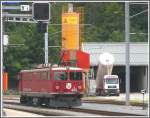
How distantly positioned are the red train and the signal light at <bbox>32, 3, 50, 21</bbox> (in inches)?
621

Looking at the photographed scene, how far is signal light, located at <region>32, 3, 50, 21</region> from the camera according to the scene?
24938mm

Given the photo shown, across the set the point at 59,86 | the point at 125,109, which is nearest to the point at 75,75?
the point at 59,86

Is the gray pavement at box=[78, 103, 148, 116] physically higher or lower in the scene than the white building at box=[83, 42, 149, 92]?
lower

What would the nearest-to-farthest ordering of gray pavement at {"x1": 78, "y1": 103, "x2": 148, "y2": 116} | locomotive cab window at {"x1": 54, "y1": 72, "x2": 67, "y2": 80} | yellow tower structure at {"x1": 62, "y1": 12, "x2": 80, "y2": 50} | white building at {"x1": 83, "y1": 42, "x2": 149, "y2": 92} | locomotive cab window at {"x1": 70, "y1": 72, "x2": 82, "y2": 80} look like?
gray pavement at {"x1": 78, "y1": 103, "x2": 148, "y2": 116}, locomotive cab window at {"x1": 54, "y1": 72, "x2": 67, "y2": 80}, locomotive cab window at {"x1": 70, "y1": 72, "x2": 82, "y2": 80}, yellow tower structure at {"x1": 62, "y1": 12, "x2": 80, "y2": 50}, white building at {"x1": 83, "y1": 42, "x2": 149, "y2": 92}

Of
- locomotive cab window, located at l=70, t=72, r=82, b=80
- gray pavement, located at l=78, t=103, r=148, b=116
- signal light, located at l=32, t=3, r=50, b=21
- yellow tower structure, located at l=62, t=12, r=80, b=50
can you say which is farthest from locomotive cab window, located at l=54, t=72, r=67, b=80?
yellow tower structure, located at l=62, t=12, r=80, b=50

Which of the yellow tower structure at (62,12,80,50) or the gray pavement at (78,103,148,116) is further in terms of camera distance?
the yellow tower structure at (62,12,80,50)

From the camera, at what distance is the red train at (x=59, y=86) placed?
40562 mm

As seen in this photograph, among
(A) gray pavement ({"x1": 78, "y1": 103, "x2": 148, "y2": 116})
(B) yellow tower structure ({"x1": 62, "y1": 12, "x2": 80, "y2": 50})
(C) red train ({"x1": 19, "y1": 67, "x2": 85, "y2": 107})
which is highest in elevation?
(B) yellow tower structure ({"x1": 62, "y1": 12, "x2": 80, "y2": 50})

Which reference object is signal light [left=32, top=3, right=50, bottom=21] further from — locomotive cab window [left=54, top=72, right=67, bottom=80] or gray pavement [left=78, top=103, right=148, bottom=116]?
locomotive cab window [left=54, top=72, right=67, bottom=80]

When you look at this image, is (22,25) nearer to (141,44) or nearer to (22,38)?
(22,38)

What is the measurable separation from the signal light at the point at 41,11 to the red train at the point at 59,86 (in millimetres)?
15765

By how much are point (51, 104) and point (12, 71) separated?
48.1 metres

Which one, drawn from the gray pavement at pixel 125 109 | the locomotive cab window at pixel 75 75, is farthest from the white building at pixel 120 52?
the locomotive cab window at pixel 75 75

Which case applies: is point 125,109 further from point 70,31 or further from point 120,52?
point 120,52
